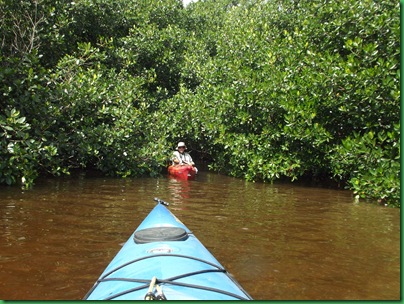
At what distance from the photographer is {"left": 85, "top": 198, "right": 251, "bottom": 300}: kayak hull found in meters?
2.78

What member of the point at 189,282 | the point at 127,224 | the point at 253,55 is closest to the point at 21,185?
the point at 127,224

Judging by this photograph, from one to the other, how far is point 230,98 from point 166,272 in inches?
350

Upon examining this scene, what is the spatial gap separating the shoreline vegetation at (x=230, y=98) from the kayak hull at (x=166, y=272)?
534 centimetres

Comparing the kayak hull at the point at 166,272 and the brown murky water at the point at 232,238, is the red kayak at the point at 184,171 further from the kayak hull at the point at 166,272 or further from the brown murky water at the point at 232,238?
the kayak hull at the point at 166,272

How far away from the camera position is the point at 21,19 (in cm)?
982

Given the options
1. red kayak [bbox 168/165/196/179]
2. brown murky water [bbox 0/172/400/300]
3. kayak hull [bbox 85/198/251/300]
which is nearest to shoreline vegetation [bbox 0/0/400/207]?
red kayak [bbox 168/165/196/179]

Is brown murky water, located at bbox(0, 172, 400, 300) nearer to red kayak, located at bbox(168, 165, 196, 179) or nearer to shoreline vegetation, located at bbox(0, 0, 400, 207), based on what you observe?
shoreline vegetation, located at bbox(0, 0, 400, 207)

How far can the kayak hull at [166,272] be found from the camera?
2777mm

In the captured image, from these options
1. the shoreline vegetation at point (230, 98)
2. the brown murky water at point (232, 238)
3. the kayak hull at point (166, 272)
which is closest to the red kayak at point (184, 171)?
the shoreline vegetation at point (230, 98)

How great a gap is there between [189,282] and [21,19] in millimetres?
9376

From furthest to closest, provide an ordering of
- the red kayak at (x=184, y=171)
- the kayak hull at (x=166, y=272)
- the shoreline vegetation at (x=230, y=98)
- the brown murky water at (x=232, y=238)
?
the red kayak at (x=184, y=171) < the shoreline vegetation at (x=230, y=98) < the brown murky water at (x=232, y=238) < the kayak hull at (x=166, y=272)

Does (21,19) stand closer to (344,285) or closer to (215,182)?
(215,182)

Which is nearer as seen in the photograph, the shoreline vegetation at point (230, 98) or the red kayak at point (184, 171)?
the shoreline vegetation at point (230, 98)

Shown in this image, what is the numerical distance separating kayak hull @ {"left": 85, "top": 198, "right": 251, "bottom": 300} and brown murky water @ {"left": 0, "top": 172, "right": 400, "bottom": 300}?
23.9 inches
